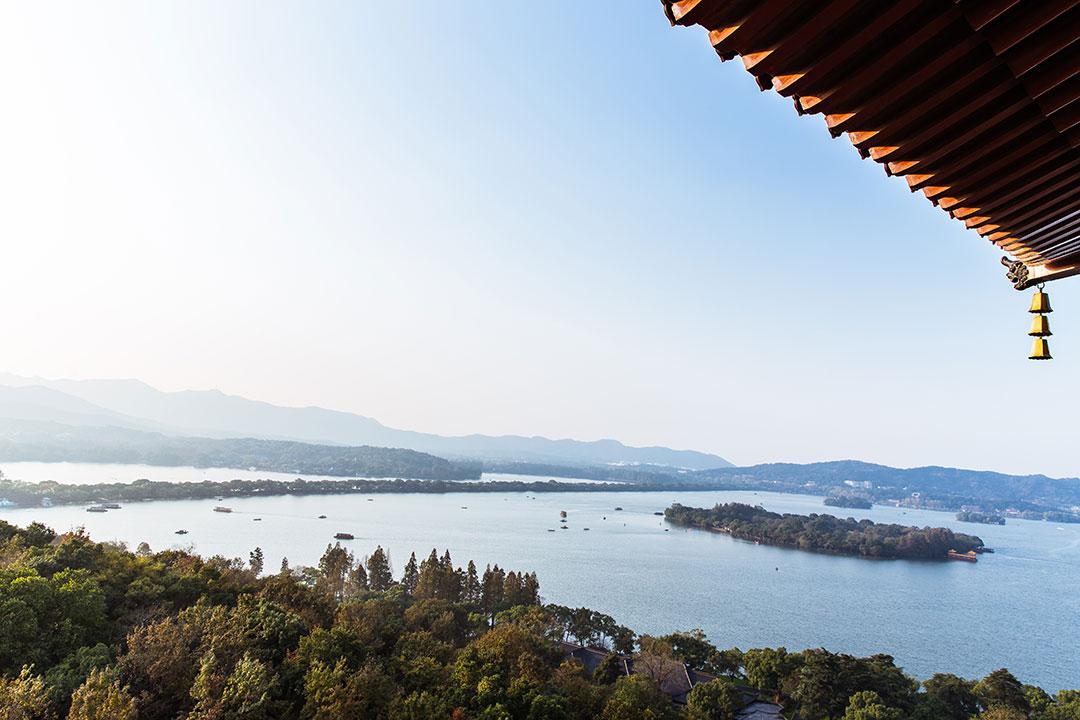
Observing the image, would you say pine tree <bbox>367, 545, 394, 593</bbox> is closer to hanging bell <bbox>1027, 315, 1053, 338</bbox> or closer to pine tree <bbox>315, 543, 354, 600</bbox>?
pine tree <bbox>315, 543, 354, 600</bbox>

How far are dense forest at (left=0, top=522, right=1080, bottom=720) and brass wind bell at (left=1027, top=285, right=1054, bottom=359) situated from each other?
8.06m

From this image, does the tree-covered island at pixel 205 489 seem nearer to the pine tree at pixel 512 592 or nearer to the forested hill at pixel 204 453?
the forested hill at pixel 204 453

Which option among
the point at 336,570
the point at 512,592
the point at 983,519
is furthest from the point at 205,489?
the point at 983,519

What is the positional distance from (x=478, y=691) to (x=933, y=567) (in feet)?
174

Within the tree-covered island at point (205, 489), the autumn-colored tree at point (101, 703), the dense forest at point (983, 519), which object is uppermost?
the autumn-colored tree at point (101, 703)

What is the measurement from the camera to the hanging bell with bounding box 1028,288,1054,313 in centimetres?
252

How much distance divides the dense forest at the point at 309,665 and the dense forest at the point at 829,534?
40075 millimetres

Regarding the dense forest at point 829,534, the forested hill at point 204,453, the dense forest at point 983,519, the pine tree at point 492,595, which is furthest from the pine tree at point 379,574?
the dense forest at point 983,519

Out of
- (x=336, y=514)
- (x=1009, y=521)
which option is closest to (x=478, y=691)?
(x=336, y=514)

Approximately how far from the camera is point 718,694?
560 inches

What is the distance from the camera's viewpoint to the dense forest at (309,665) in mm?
7520

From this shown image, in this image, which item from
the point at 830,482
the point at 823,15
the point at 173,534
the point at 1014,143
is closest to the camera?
the point at 823,15

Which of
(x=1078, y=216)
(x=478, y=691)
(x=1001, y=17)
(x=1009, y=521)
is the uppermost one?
(x=1001, y=17)

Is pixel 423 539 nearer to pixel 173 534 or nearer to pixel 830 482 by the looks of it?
pixel 173 534
